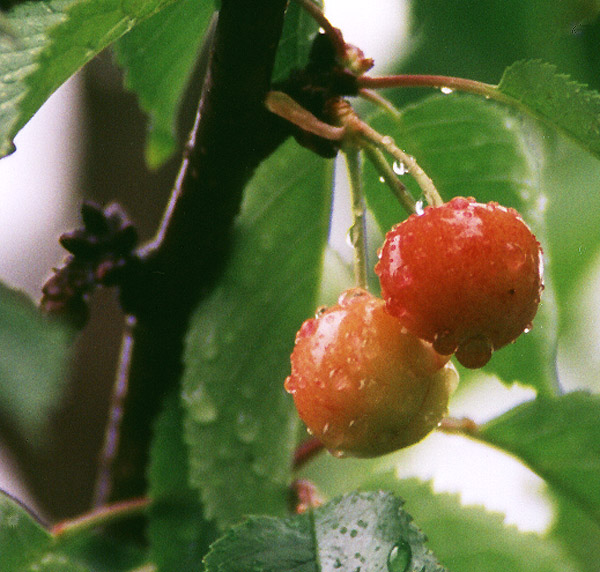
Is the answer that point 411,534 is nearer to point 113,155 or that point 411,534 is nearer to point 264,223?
point 264,223

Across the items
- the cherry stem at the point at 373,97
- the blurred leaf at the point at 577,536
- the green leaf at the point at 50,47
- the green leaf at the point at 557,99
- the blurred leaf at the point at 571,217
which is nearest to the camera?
the green leaf at the point at 50,47

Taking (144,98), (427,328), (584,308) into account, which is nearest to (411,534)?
(427,328)

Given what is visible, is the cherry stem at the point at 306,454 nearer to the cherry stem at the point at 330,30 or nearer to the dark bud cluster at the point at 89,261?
the dark bud cluster at the point at 89,261

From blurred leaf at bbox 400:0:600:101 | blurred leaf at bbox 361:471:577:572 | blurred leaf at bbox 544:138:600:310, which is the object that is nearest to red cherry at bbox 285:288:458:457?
blurred leaf at bbox 361:471:577:572

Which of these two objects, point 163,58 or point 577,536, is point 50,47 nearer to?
point 163,58

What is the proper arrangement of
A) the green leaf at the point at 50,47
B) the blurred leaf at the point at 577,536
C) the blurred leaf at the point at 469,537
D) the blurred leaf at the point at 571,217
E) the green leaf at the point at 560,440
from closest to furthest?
the green leaf at the point at 50,47
the green leaf at the point at 560,440
the blurred leaf at the point at 469,537
the blurred leaf at the point at 577,536
the blurred leaf at the point at 571,217

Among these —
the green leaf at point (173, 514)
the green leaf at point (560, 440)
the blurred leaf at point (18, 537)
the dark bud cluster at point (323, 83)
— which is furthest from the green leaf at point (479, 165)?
the blurred leaf at point (18, 537)

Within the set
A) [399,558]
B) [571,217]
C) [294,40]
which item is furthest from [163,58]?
[571,217]
